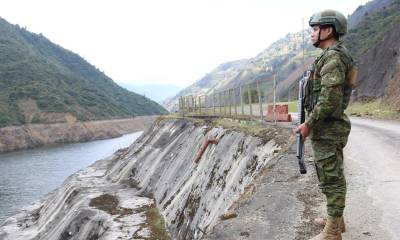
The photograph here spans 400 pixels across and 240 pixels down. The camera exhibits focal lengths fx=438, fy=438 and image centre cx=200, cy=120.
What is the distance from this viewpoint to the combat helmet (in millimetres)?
5586

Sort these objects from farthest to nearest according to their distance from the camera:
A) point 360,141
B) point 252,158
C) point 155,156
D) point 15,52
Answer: point 15,52 → point 155,156 → point 252,158 → point 360,141

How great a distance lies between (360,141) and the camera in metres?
15.0

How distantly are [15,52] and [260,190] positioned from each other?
181 meters

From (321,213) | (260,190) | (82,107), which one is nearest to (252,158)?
(260,190)

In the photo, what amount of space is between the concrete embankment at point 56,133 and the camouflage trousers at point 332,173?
9295cm

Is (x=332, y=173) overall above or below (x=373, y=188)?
above

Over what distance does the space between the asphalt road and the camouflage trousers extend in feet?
3.33

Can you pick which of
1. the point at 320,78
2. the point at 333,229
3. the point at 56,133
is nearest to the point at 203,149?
the point at 333,229

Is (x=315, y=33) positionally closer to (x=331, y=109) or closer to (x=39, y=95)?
(x=331, y=109)

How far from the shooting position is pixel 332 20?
18.3ft

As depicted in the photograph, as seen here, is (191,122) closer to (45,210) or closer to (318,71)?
(45,210)

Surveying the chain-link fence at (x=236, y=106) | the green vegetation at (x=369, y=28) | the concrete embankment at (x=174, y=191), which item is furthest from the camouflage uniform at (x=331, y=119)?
the green vegetation at (x=369, y=28)

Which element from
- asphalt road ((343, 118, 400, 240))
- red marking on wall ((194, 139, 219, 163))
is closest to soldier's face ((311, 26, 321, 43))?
asphalt road ((343, 118, 400, 240))

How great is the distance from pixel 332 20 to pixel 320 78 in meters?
0.75
